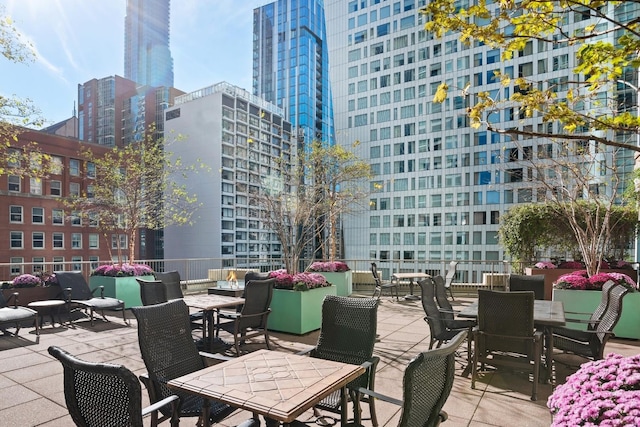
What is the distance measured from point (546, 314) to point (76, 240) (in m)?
46.7

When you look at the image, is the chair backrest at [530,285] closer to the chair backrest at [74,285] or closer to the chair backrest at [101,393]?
the chair backrest at [101,393]

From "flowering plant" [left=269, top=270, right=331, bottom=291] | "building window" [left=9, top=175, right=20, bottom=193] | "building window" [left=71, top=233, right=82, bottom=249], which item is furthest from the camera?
"building window" [left=71, top=233, right=82, bottom=249]

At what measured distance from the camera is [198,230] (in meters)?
58.6

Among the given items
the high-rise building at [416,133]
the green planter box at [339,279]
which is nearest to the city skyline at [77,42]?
the green planter box at [339,279]

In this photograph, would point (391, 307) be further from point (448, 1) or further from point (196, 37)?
point (196, 37)

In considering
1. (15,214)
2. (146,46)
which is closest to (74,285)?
(15,214)

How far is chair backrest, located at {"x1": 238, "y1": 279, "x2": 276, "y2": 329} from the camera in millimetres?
5367

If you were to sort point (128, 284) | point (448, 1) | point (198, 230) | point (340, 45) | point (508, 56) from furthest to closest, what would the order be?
point (198, 230) < point (340, 45) < point (128, 284) < point (508, 56) < point (448, 1)

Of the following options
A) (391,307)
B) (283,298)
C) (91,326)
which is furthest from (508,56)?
(91,326)

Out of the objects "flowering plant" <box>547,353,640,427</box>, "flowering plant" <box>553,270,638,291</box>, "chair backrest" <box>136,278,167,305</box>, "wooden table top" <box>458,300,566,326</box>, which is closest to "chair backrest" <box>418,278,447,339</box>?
"wooden table top" <box>458,300,566,326</box>

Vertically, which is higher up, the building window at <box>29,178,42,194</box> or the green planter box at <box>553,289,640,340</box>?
the building window at <box>29,178,42,194</box>

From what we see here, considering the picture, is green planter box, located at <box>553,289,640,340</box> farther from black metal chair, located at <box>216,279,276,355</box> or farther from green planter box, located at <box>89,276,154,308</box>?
green planter box, located at <box>89,276,154,308</box>

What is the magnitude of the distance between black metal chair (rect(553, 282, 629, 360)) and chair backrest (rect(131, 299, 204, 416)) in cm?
404

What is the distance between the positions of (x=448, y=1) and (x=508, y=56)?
94 cm
